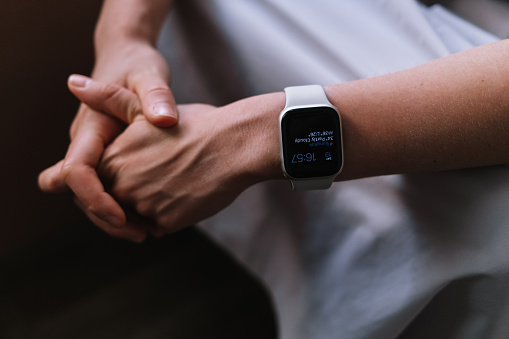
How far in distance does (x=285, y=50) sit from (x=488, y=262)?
0.49m

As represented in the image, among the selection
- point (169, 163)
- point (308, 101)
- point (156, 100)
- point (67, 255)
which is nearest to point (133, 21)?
point (156, 100)

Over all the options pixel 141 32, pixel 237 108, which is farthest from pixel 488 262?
pixel 141 32

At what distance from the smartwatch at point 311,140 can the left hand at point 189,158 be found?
33 mm

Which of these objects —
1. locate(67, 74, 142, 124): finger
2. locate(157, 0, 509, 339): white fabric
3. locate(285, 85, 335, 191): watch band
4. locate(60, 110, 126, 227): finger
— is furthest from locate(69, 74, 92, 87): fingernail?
locate(285, 85, 335, 191): watch band

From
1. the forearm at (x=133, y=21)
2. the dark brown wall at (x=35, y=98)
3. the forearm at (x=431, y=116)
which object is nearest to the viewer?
the forearm at (x=431, y=116)

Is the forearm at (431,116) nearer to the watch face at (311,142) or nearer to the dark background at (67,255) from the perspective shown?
the watch face at (311,142)

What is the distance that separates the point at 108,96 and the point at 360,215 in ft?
1.69

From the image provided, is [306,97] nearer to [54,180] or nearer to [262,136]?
[262,136]

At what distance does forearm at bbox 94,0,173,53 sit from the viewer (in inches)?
36.3

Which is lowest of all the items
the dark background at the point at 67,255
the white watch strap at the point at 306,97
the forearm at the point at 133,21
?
the dark background at the point at 67,255

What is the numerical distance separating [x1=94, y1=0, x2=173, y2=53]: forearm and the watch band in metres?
0.42

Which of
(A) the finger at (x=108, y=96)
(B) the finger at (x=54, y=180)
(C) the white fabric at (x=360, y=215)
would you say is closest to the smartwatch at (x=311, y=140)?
(C) the white fabric at (x=360, y=215)

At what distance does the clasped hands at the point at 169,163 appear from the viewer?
705mm

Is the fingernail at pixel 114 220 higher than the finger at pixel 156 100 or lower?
lower
